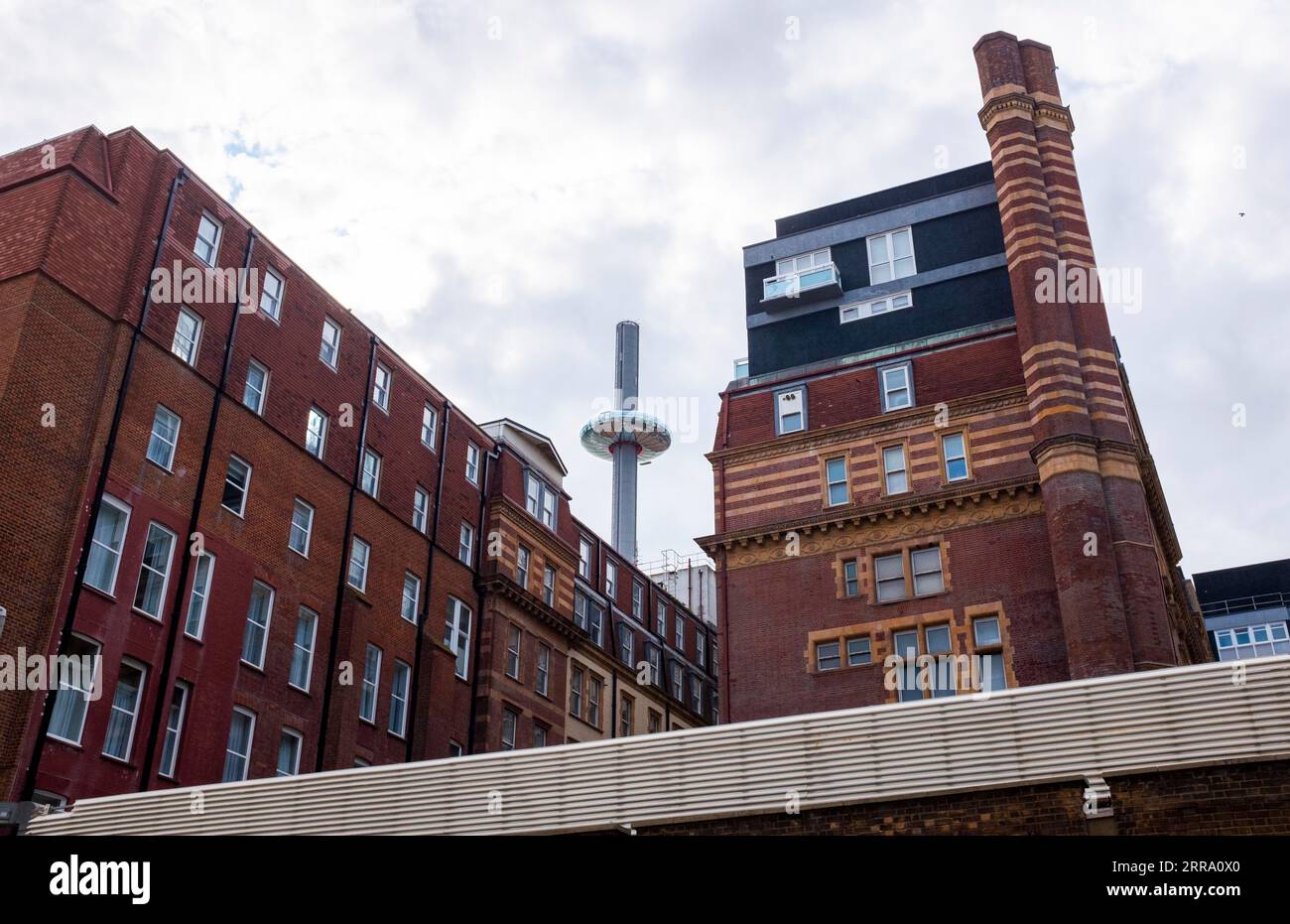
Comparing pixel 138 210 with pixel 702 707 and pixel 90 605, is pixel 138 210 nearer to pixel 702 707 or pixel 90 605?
pixel 90 605

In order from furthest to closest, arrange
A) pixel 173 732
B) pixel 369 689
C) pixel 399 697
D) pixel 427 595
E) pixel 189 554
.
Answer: pixel 427 595 → pixel 399 697 → pixel 369 689 → pixel 189 554 → pixel 173 732

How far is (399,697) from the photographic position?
144 feet

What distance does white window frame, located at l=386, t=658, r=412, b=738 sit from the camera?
141ft

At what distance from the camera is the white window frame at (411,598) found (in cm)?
4488

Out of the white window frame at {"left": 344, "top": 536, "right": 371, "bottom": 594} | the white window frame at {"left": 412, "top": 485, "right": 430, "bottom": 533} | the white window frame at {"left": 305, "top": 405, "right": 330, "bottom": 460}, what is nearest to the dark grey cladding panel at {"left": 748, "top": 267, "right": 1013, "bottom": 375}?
the white window frame at {"left": 412, "top": 485, "right": 430, "bottom": 533}

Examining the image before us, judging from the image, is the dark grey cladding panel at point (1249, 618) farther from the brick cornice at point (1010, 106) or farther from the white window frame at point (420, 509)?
the white window frame at point (420, 509)

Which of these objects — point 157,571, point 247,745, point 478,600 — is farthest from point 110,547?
point 478,600

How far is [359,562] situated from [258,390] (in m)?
7.16

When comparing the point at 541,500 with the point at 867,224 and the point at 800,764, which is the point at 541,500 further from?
the point at 800,764

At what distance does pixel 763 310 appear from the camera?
1998 inches

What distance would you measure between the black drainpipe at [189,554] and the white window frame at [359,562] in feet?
23.5

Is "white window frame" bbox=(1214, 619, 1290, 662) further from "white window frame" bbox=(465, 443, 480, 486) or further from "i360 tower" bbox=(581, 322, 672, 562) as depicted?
"white window frame" bbox=(465, 443, 480, 486)

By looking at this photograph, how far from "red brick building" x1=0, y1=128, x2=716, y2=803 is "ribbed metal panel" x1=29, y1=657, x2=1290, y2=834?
9.55 meters
